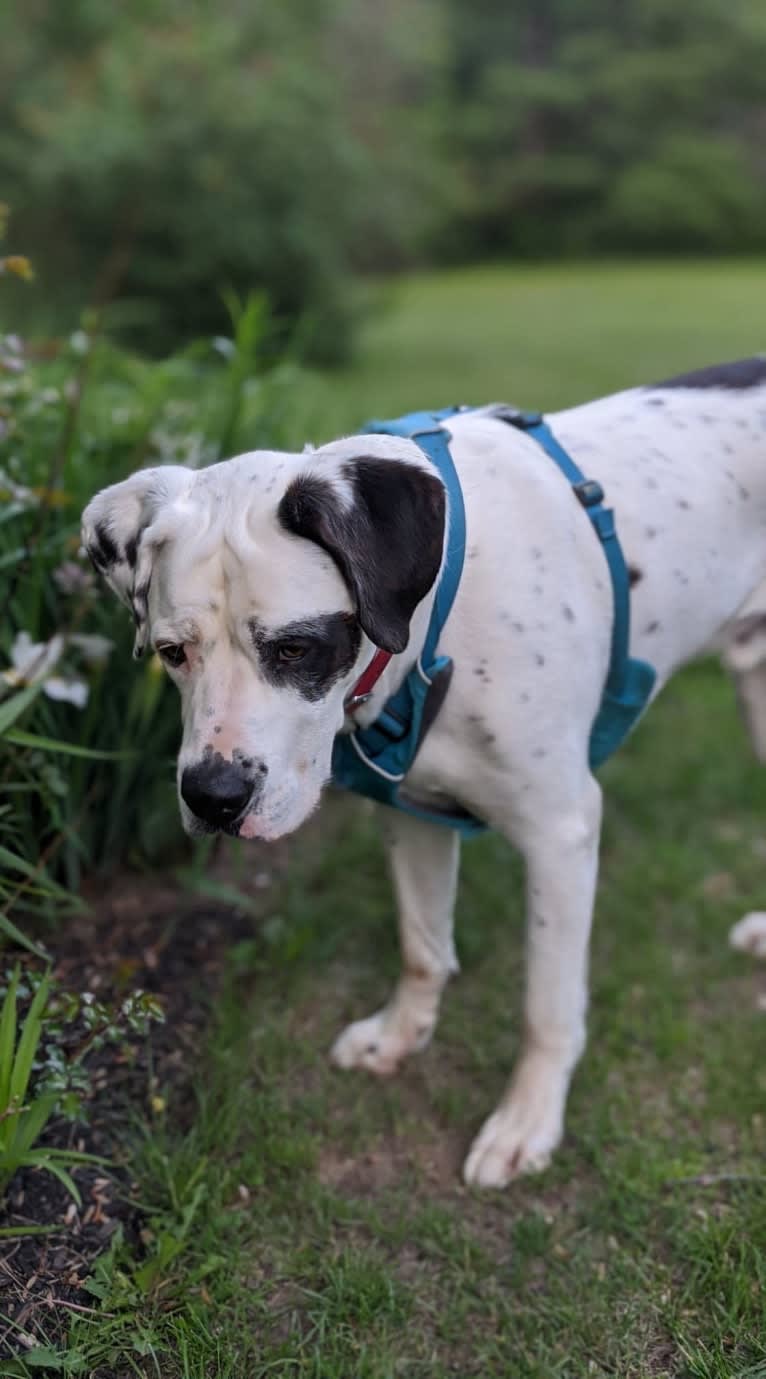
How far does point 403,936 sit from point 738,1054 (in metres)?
0.90

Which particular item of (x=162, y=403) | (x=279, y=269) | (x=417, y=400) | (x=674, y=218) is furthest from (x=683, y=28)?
(x=162, y=403)

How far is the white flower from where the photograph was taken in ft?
9.14

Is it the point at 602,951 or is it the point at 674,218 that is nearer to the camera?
the point at 602,951

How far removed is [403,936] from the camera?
3.07m

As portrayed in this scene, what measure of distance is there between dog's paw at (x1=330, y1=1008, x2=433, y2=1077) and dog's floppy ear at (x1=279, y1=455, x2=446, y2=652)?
4.66 feet

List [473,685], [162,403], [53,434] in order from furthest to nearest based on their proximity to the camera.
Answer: [162,403], [53,434], [473,685]

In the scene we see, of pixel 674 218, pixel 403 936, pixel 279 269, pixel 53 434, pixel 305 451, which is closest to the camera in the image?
pixel 305 451

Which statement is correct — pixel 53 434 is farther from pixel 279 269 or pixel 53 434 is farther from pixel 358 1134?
pixel 279 269

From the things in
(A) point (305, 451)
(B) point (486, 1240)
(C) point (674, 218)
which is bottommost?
(C) point (674, 218)

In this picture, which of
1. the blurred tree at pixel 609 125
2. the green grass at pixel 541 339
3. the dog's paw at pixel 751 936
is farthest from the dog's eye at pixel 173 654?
the blurred tree at pixel 609 125

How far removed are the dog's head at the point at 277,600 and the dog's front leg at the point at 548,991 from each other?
715 millimetres

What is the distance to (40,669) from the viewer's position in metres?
2.82

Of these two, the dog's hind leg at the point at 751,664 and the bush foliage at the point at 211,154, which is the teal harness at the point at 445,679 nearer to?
the dog's hind leg at the point at 751,664

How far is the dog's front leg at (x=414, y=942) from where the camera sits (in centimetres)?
299
